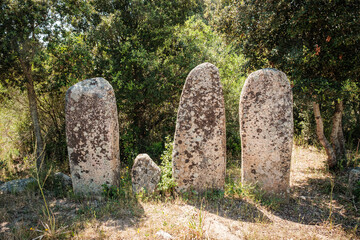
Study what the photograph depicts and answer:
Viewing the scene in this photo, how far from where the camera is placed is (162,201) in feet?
15.0

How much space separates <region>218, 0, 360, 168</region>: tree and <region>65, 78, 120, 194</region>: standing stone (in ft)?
13.7

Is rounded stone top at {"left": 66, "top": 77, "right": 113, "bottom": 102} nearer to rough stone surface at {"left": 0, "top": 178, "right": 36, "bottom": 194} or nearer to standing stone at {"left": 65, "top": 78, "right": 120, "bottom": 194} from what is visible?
standing stone at {"left": 65, "top": 78, "right": 120, "bottom": 194}

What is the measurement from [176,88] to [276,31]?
357 centimetres

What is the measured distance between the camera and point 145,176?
15.4ft

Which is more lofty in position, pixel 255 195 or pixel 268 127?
pixel 268 127

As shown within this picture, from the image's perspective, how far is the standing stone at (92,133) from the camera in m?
4.66

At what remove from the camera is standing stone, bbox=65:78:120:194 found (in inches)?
184

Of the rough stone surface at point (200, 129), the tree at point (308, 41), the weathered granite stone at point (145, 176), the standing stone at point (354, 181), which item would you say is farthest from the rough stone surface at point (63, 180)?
the standing stone at point (354, 181)

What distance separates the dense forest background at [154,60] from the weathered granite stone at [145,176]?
1900 mm

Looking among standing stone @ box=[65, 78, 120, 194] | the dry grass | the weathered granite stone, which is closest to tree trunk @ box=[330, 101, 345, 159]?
the dry grass

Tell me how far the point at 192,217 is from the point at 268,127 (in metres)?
2.36

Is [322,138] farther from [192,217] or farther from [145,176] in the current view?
[145,176]

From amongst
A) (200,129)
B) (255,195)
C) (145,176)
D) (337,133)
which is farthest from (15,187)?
(337,133)

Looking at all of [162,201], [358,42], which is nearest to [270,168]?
[162,201]
